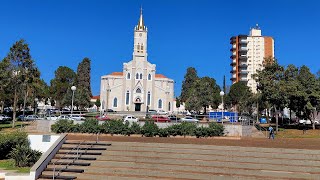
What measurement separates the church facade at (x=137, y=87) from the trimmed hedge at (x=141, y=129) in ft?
180

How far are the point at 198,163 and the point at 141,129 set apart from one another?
1127 cm

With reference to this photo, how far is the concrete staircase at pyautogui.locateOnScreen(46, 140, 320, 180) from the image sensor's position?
14484 millimetres

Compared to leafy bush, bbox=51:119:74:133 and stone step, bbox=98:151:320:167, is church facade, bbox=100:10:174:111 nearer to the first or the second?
leafy bush, bbox=51:119:74:133

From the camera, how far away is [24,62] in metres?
36.5

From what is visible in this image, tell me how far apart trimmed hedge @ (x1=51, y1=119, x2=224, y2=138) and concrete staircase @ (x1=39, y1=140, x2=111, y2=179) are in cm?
745

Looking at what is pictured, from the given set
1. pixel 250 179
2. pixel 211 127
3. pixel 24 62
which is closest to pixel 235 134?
pixel 211 127

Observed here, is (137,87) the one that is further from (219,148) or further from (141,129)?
(219,148)

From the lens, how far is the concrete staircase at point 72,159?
14.8 m

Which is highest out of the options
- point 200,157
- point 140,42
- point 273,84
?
point 140,42

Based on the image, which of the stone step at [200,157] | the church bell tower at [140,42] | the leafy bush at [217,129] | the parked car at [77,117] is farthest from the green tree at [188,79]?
the stone step at [200,157]

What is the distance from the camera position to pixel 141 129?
86.6 feet

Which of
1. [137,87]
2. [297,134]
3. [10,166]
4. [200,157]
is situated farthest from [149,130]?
[137,87]

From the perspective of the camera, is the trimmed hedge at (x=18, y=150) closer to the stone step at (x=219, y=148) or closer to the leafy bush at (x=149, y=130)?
the stone step at (x=219, y=148)

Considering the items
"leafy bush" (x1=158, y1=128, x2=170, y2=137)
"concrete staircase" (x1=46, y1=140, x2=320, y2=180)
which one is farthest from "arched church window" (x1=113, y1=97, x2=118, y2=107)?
"concrete staircase" (x1=46, y1=140, x2=320, y2=180)
